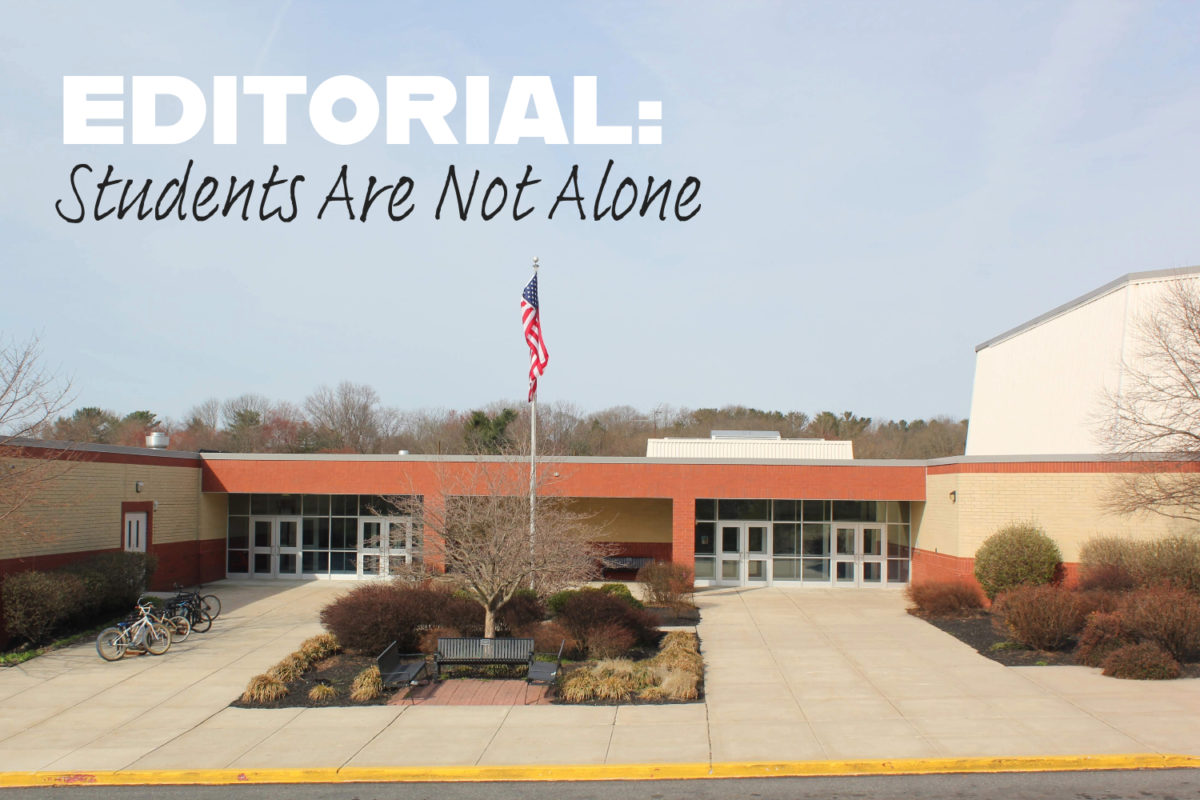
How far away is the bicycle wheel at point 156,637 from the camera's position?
1875 centimetres

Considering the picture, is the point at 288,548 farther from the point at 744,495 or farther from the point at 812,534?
the point at 812,534

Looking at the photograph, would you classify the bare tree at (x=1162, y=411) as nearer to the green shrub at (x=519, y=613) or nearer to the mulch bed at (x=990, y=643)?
the mulch bed at (x=990, y=643)

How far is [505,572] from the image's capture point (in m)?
17.3

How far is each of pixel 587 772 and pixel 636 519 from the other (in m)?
21.8

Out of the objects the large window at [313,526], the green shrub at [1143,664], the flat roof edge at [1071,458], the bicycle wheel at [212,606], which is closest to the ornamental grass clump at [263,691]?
the bicycle wheel at [212,606]

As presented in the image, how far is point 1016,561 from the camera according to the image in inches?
911

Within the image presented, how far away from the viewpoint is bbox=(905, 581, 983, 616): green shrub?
23.2m

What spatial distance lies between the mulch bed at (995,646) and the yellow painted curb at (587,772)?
5.99 m

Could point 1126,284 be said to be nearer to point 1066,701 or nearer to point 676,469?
point 676,469

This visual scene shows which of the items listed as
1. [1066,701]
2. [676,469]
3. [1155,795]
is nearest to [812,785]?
[1155,795]

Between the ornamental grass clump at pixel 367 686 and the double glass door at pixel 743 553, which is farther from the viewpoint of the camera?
the double glass door at pixel 743 553

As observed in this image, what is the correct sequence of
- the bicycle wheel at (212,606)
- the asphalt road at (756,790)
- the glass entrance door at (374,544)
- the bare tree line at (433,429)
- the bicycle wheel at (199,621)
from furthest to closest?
the bare tree line at (433,429) < the glass entrance door at (374,544) < the bicycle wheel at (212,606) < the bicycle wheel at (199,621) < the asphalt road at (756,790)

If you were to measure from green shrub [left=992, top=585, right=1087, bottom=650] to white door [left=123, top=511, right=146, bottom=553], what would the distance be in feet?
73.1

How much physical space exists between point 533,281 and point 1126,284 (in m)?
16.1
